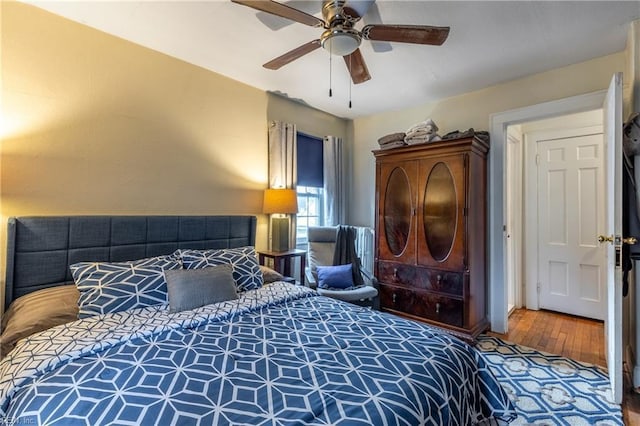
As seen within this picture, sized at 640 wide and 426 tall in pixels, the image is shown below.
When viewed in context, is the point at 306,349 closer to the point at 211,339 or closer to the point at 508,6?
the point at 211,339

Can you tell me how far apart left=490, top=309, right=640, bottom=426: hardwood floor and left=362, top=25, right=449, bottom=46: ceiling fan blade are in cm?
268

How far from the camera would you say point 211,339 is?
151 cm

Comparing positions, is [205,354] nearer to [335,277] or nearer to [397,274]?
[335,277]

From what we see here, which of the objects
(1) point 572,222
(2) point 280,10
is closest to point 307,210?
(2) point 280,10

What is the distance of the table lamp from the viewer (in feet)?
10.4

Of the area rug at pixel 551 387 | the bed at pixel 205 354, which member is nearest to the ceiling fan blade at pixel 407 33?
the bed at pixel 205 354

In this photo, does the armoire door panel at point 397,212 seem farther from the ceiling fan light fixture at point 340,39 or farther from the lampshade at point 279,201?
the ceiling fan light fixture at point 340,39

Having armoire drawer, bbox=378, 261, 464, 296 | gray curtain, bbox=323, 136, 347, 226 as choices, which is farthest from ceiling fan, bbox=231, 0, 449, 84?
gray curtain, bbox=323, 136, 347, 226

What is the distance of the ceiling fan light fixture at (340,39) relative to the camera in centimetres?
173

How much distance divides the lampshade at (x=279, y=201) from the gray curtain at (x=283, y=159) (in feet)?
0.81

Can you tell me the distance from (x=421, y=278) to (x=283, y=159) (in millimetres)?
1968

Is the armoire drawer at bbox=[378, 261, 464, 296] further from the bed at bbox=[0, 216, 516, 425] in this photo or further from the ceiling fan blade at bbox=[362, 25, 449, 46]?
the ceiling fan blade at bbox=[362, 25, 449, 46]

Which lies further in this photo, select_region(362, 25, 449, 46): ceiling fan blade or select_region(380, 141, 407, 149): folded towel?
select_region(380, 141, 407, 149): folded towel

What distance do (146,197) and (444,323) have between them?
2.96 meters
